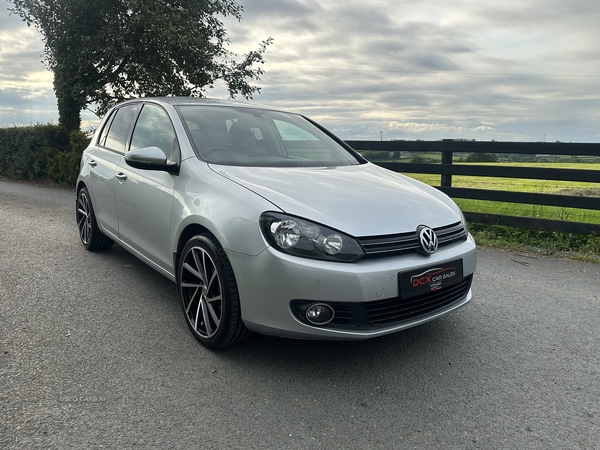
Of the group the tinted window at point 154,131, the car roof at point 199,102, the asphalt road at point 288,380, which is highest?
the car roof at point 199,102

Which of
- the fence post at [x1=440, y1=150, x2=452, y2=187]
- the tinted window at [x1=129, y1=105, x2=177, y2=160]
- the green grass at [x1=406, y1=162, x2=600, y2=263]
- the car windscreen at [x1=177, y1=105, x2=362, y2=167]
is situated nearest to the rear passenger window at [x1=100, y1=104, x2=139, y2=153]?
the tinted window at [x1=129, y1=105, x2=177, y2=160]

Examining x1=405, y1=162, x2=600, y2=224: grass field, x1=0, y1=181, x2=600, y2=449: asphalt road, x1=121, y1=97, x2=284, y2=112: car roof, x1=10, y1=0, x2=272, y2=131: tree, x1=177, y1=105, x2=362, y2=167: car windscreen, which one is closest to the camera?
x1=0, y1=181, x2=600, y2=449: asphalt road

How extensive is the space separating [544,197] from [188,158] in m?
5.14

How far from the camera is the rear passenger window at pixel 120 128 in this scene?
461 cm

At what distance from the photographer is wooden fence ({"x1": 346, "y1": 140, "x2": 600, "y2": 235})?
6.24 metres

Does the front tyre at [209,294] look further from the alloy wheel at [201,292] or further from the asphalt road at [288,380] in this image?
the asphalt road at [288,380]

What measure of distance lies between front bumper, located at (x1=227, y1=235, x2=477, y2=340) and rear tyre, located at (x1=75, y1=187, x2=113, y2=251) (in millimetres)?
3082

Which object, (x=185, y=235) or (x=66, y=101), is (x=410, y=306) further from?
(x=66, y=101)

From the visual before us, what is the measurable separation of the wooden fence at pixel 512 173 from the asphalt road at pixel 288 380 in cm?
240

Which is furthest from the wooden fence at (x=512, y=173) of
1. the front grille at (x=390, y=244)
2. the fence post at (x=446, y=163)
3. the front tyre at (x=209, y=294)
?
the front tyre at (x=209, y=294)

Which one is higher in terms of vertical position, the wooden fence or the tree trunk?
the tree trunk

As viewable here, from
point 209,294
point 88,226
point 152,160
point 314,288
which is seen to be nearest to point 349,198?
point 314,288

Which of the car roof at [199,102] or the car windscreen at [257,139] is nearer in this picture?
the car windscreen at [257,139]

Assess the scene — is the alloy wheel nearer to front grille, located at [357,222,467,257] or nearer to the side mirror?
the side mirror
